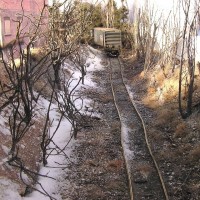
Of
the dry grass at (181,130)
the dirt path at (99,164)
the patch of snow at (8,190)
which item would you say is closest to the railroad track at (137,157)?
the dirt path at (99,164)

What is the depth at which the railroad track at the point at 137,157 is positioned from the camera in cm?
869

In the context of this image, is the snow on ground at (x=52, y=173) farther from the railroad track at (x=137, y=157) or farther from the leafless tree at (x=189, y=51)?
the leafless tree at (x=189, y=51)

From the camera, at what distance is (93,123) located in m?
13.5

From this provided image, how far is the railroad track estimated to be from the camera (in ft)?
28.5

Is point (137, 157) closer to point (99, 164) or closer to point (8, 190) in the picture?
point (99, 164)

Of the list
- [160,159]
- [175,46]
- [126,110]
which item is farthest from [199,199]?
[175,46]

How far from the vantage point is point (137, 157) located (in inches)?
419

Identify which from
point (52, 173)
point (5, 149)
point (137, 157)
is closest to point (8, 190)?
point (5, 149)

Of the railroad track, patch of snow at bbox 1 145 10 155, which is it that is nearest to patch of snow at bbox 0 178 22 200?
patch of snow at bbox 1 145 10 155

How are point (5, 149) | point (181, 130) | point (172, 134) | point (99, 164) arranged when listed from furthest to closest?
point (172, 134)
point (181, 130)
point (99, 164)
point (5, 149)

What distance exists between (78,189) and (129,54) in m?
25.7

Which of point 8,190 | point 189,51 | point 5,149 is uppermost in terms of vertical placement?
point 189,51

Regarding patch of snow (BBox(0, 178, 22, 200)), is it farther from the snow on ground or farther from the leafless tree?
the leafless tree

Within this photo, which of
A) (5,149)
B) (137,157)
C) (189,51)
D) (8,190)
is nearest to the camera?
(8,190)
